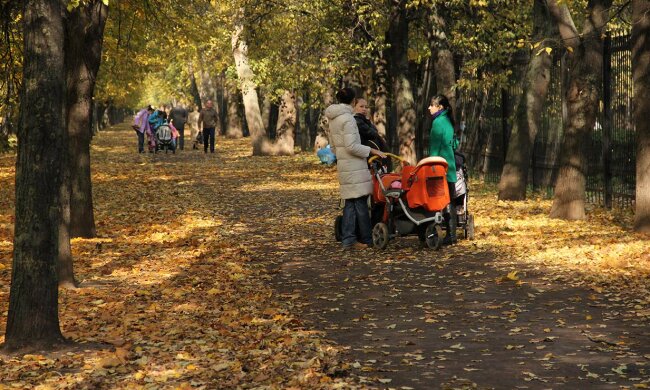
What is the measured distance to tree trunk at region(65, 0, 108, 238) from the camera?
46.5 feet

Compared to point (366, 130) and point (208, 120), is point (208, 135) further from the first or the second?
point (366, 130)

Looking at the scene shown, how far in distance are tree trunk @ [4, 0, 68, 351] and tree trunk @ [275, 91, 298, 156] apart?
3106 cm

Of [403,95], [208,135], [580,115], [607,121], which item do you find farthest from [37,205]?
[208,135]

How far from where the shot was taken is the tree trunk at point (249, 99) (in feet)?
127

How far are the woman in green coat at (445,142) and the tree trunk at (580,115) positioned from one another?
2.94m

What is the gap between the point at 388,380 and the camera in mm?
7023

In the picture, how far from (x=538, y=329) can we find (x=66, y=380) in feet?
11.8

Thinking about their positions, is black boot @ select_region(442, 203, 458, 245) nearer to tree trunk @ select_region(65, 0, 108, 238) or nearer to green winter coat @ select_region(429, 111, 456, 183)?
green winter coat @ select_region(429, 111, 456, 183)

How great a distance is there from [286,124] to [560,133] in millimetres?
20815

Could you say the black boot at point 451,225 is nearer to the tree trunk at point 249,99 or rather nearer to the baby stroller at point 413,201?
the baby stroller at point 413,201

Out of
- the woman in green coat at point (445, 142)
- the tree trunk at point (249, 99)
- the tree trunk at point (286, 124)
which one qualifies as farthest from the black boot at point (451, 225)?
the tree trunk at point (286, 124)

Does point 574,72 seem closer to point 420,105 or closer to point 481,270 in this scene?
point 481,270

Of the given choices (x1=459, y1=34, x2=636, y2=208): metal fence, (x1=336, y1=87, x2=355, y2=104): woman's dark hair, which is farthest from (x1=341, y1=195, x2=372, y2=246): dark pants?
(x1=459, y1=34, x2=636, y2=208): metal fence

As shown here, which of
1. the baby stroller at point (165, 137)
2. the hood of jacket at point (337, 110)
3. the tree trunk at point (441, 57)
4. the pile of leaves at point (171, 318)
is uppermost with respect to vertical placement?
the tree trunk at point (441, 57)
